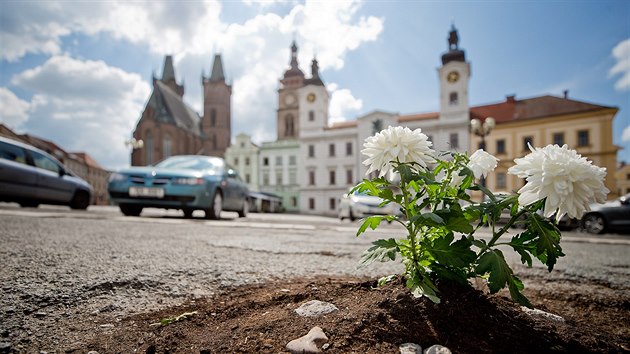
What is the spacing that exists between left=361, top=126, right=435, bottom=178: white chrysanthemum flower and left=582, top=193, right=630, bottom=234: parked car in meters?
11.3

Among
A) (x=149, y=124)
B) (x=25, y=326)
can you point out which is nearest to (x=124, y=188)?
(x=25, y=326)

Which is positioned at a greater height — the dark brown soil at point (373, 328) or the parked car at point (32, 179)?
the parked car at point (32, 179)

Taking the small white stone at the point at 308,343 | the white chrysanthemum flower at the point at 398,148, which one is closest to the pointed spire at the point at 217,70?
the white chrysanthemum flower at the point at 398,148

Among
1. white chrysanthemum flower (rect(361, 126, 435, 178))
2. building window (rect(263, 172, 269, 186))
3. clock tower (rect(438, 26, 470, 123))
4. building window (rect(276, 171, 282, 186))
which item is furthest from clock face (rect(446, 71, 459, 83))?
white chrysanthemum flower (rect(361, 126, 435, 178))

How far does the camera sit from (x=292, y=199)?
152 ft

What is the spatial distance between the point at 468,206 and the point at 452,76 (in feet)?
133

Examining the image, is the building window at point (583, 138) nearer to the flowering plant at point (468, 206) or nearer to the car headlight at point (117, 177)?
the car headlight at point (117, 177)

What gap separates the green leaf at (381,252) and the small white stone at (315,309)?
219 millimetres

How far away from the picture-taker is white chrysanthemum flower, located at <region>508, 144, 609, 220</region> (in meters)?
0.94

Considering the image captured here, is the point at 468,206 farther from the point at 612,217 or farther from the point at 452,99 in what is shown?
the point at 452,99

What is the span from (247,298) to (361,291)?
55 cm

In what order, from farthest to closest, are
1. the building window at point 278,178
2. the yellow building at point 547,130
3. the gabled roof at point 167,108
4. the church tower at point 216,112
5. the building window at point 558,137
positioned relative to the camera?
1. the church tower at point 216,112
2. the gabled roof at point 167,108
3. the building window at point 278,178
4. the building window at point 558,137
5. the yellow building at point 547,130

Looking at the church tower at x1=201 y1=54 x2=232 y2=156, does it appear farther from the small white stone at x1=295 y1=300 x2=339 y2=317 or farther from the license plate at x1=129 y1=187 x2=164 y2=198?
the small white stone at x1=295 y1=300 x2=339 y2=317

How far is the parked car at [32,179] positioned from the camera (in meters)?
6.08
